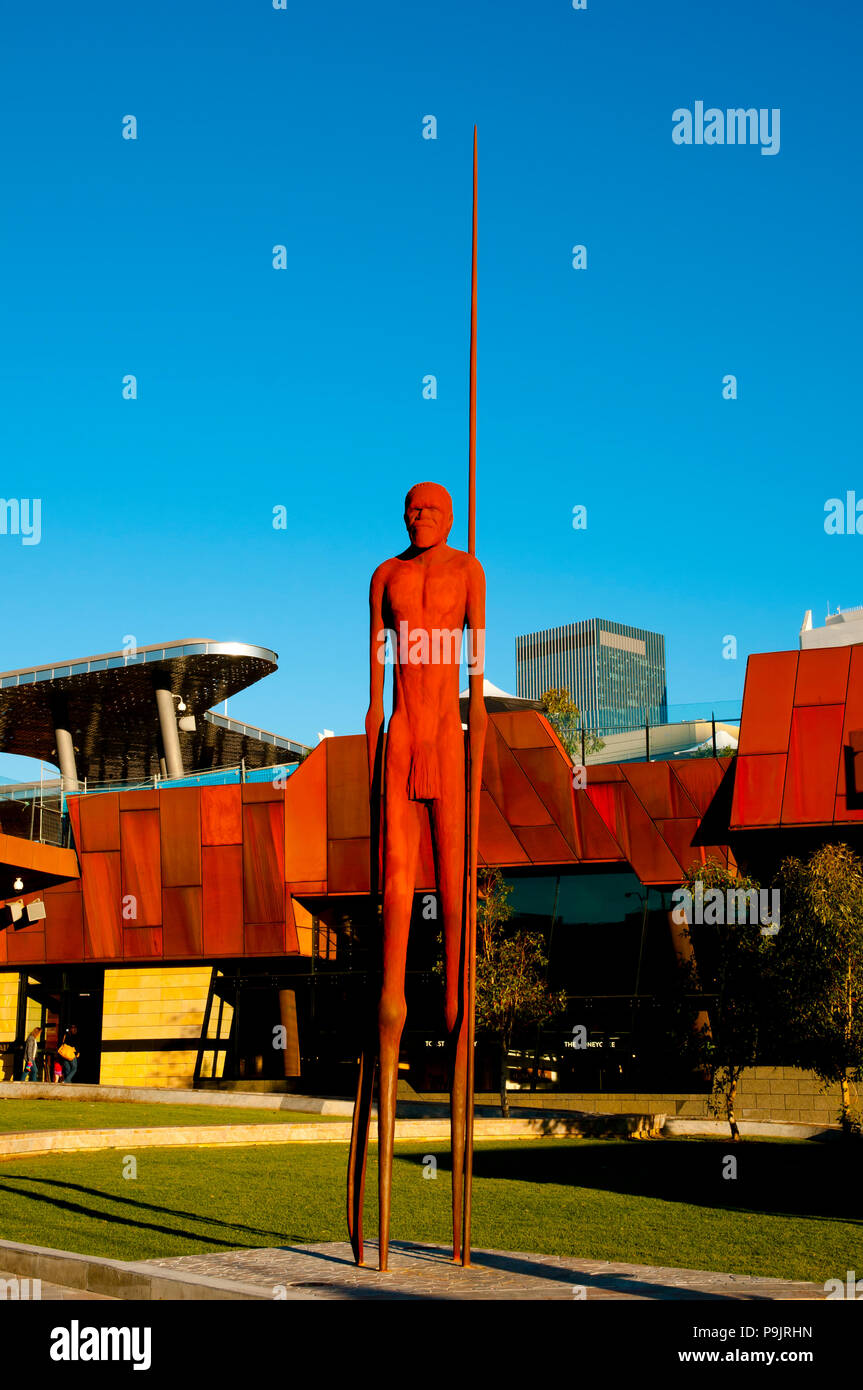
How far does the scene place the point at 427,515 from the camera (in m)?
11.0

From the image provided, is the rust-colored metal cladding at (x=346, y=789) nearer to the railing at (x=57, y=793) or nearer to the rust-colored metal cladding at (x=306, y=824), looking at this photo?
the rust-colored metal cladding at (x=306, y=824)

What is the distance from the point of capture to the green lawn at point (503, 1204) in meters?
12.0

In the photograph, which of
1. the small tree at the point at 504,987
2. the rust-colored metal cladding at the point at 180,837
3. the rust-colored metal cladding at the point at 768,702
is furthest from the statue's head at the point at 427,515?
the rust-colored metal cladding at the point at 180,837

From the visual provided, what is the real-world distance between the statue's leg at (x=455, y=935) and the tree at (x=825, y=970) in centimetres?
1334

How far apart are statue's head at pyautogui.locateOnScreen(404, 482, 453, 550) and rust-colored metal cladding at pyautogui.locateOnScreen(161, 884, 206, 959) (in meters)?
28.0

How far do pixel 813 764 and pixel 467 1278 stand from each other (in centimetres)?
2283

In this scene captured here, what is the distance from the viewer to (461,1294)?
863 cm

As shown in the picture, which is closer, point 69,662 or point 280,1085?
point 280,1085

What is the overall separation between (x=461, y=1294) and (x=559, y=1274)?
59.8 inches

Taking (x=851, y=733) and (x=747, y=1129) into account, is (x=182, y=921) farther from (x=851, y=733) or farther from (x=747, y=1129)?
(x=851, y=733)

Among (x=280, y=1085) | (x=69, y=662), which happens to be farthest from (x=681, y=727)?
(x=69, y=662)

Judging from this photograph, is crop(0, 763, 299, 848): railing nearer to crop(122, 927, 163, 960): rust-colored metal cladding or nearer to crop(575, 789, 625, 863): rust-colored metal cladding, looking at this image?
crop(122, 927, 163, 960): rust-colored metal cladding

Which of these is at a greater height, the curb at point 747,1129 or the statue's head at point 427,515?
the statue's head at point 427,515
